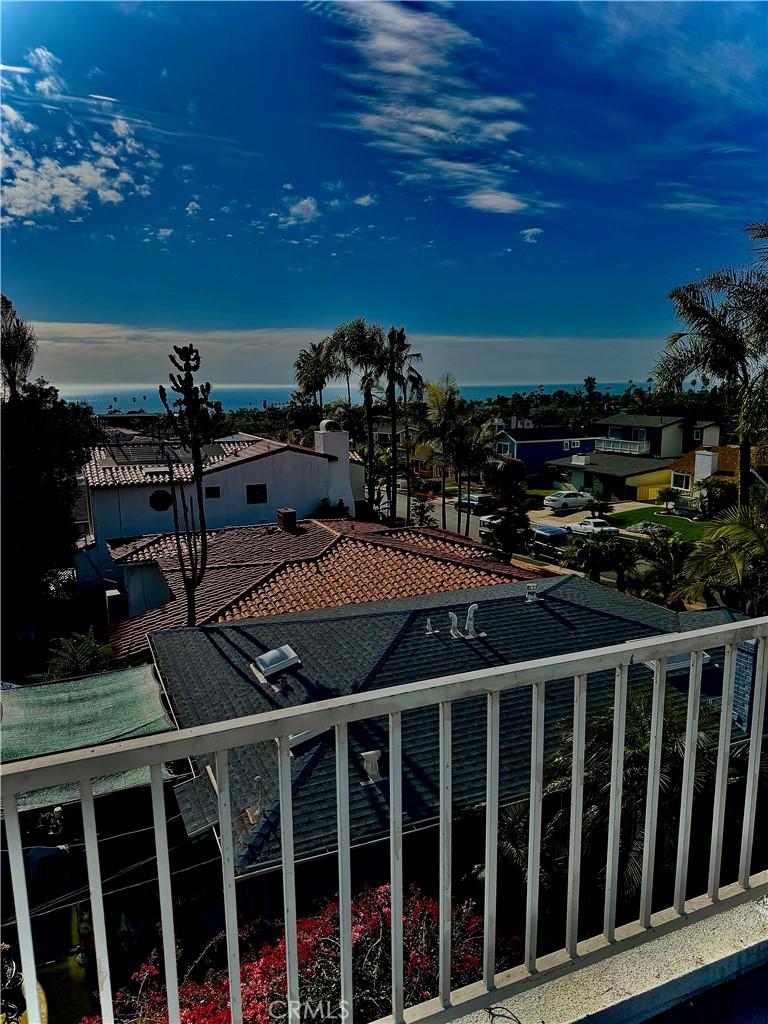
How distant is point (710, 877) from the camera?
6.51ft

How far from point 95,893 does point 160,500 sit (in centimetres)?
2031

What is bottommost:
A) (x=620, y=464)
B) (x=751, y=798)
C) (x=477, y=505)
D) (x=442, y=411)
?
(x=477, y=505)

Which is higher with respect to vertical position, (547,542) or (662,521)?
(547,542)

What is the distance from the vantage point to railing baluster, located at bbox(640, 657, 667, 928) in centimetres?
168

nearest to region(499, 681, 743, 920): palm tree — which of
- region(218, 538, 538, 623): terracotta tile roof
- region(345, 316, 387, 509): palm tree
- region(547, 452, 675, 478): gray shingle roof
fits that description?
region(218, 538, 538, 623): terracotta tile roof

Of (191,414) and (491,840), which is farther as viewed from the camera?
(191,414)

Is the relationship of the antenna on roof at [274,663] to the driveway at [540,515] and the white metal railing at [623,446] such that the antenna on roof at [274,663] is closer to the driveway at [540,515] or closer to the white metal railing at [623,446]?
the driveway at [540,515]

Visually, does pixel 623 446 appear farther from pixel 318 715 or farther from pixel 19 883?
pixel 19 883

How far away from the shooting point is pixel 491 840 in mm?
1601

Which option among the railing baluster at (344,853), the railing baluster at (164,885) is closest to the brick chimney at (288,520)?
the railing baluster at (344,853)

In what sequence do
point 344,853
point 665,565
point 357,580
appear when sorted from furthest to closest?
point 665,565, point 357,580, point 344,853

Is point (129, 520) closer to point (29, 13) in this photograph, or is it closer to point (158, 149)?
point (158, 149)

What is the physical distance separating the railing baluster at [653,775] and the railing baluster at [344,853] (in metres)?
0.82

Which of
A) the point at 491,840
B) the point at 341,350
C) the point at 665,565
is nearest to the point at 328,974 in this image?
the point at 491,840
